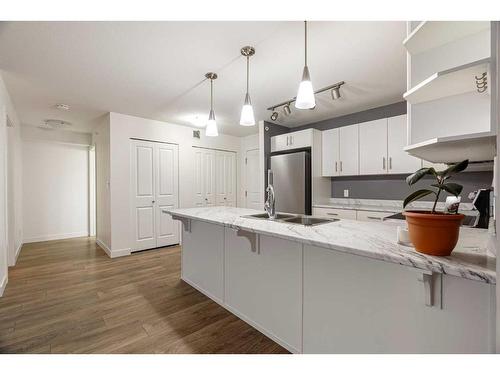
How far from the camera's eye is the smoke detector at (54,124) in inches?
164

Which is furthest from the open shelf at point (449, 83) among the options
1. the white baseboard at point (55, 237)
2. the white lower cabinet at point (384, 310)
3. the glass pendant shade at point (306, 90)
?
the white baseboard at point (55, 237)

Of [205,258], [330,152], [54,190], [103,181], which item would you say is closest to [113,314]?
[205,258]

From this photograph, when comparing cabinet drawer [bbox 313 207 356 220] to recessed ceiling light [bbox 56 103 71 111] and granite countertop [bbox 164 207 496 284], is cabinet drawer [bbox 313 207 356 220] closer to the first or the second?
granite countertop [bbox 164 207 496 284]

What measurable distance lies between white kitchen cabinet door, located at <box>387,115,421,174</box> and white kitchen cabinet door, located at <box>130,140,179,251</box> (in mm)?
3666

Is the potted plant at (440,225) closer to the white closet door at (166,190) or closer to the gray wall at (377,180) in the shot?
the gray wall at (377,180)

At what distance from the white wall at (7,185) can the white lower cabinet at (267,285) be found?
8.23ft

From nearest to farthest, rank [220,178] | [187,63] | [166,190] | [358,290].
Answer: [358,290] → [187,63] → [166,190] → [220,178]

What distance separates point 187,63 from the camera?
2.27 m

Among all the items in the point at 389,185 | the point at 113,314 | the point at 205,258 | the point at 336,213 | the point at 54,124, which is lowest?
the point at 113,314

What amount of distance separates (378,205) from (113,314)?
3.68 meters

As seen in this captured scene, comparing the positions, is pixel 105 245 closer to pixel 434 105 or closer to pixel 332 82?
pixel 332 82

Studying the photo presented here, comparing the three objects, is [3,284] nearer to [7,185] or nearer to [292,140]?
[7,185]

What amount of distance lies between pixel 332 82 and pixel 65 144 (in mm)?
5552
